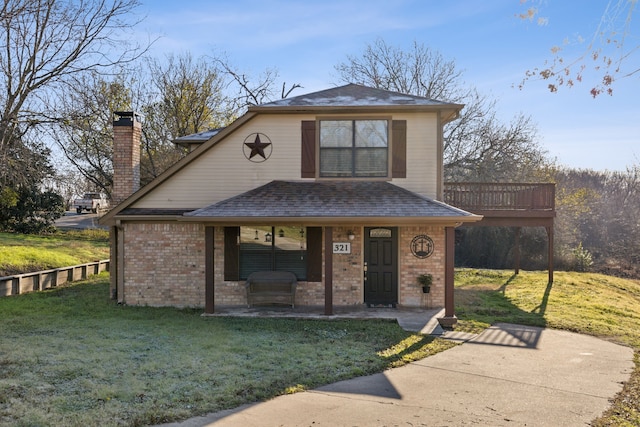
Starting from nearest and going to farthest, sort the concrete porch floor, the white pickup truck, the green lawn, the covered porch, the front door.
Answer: the green lawn → the concrete porch floor → the covered porch → the front door → the white pickup truck

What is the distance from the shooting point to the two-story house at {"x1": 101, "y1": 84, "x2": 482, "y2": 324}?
41.4ft

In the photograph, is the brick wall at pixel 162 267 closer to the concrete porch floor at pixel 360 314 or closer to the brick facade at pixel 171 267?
the brick facade at pixel 171 267

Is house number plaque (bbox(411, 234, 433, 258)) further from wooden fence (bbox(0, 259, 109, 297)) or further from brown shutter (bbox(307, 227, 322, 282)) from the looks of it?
wooden fence (bbox(0, 259, 109, 297))

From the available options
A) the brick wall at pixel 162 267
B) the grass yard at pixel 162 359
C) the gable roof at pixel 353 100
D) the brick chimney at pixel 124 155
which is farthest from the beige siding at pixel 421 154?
the brick chimney at pixel 124 155

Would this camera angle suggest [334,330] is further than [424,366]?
Yes

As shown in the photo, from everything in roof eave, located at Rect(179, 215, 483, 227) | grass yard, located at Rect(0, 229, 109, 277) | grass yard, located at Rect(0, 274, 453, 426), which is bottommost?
grass yard, located at Rect(0, 274, 453, 426)

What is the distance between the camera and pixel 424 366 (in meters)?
7.85

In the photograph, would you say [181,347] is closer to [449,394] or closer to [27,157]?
[449,394]

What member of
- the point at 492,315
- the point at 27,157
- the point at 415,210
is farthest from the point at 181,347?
the point at 27,157

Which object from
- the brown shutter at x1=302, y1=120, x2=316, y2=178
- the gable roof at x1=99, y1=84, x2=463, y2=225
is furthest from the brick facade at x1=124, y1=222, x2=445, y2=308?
the brown shutter at x1=302, y1=120, x2=316, y2=178

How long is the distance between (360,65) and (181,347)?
26.5 metres

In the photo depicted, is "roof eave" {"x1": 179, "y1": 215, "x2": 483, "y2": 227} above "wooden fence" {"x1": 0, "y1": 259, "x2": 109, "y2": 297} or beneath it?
above

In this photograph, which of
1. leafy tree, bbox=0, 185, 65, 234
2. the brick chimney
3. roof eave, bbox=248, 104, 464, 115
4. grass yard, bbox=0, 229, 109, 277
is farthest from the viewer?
leafy tree, bbox=0, 185, 65, 234

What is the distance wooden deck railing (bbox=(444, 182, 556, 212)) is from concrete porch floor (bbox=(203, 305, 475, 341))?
555 cm
